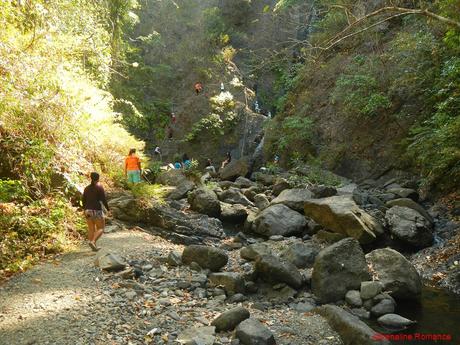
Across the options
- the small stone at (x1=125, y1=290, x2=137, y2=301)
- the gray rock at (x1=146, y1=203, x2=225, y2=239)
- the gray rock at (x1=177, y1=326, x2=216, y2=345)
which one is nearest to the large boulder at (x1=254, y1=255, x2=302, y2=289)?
the gray rock at (x1=177, y1=326, x2=216, y2=345)

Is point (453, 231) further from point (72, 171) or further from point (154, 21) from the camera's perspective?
point (154, 21)

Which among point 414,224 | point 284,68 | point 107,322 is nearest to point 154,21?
point 284,68

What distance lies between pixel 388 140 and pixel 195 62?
19.8 m

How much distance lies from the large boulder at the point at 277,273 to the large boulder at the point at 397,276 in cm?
170

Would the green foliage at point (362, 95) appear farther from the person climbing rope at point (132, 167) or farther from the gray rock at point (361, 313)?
the gray rock at point (361, 313)

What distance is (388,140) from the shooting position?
16734 mm

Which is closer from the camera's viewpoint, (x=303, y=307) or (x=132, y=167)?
(x=303, y=307)

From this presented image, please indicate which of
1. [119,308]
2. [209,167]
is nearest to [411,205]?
[119,308]

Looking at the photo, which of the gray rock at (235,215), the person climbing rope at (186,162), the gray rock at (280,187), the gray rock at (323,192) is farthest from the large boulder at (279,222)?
the person climbing rope at (186,162)

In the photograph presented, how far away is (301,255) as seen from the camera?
9469 millimetres

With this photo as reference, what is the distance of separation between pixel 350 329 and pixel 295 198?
7.74 meters

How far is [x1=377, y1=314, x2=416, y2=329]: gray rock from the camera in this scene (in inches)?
258

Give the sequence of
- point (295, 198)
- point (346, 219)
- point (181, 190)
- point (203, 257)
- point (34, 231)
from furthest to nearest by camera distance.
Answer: point (181, 190)
point (295, 198)
point (346, 219)
point (203, 257)
point (34, 231)

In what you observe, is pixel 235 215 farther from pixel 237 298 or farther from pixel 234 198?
pixel 237 298
